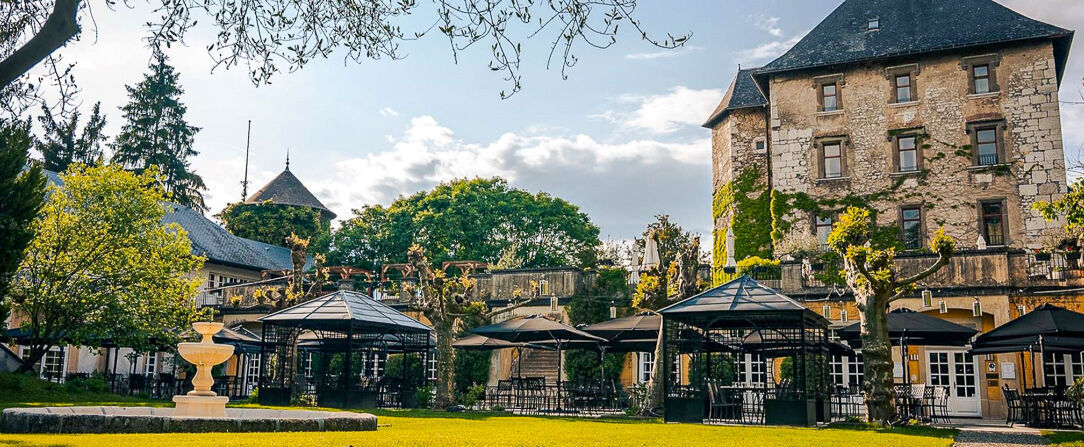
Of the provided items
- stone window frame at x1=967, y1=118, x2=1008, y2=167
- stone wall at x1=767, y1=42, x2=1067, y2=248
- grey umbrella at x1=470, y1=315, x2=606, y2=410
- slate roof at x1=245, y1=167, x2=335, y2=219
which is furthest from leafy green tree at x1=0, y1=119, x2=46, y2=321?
slate roof at x1=245, y1=167, x2=335, y2=219

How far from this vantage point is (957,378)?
2527 centimetres

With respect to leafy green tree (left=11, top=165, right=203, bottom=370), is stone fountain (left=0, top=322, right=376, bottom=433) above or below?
below

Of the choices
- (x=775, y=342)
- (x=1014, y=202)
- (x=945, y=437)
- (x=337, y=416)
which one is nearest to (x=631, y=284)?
(x=775, y=342)

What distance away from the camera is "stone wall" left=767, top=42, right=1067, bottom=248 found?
30562 mm

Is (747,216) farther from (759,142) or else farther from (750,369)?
(750,369)

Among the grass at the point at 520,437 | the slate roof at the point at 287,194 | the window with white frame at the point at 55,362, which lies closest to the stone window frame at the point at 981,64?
the grass at the point at 520,437

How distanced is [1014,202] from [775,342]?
15.3 metres

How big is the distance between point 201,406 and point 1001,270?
20.2 m

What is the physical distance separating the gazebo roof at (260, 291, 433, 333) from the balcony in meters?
13.6

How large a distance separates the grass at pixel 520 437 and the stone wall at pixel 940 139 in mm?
17194

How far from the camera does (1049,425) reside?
18.0m

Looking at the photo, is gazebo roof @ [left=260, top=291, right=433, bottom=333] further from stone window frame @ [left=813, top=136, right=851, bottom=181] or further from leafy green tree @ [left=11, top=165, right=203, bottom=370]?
stone window frame @ [left=813, top=136, right=851, bottom=181]

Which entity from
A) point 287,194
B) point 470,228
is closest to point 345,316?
point 470,228

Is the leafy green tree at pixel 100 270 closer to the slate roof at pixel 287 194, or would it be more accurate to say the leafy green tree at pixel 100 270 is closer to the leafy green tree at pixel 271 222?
the leafy green tree at pixel 271 222
